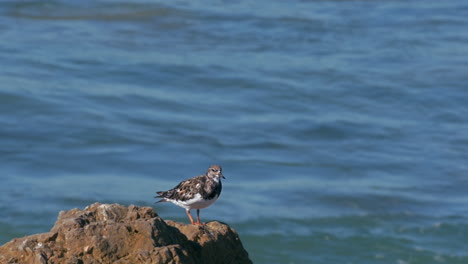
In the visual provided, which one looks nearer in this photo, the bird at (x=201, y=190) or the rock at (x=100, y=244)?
the rock at (x=100, y=244)

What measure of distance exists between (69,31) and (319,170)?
16.8 m

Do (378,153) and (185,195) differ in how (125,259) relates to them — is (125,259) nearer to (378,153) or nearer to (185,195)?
(185,195)

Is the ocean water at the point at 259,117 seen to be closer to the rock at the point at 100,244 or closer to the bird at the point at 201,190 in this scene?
the bird at the point at 201,190

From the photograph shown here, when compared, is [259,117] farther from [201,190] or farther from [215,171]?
[201,190]

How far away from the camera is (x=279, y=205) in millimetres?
22938

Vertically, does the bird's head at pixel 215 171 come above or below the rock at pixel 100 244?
above

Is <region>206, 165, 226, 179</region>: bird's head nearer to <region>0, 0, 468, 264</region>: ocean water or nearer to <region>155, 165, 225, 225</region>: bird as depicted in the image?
<region>155, 165, 225, 225</region>: bird

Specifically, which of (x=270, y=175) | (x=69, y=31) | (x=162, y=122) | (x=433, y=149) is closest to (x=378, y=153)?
(x=433, y=149)

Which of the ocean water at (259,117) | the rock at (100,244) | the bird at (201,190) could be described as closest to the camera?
the rock at (100,244)

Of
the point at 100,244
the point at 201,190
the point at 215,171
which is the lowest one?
the point at 100,244

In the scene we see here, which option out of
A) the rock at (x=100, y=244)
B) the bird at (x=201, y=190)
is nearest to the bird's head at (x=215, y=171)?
the bird at (x=201, y=190)

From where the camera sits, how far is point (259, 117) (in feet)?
99.1

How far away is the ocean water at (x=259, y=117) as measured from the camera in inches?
884

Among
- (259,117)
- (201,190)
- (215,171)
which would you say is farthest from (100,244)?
(259,117)
